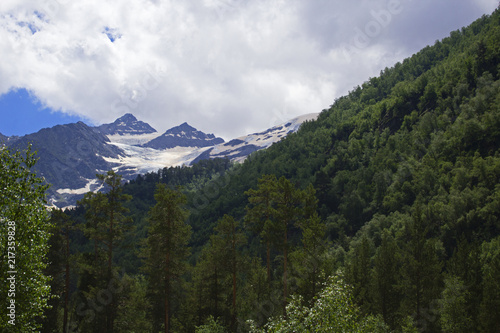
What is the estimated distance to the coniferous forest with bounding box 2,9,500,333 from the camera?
3312cm

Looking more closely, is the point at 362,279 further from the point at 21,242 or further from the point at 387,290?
the point at 21,242

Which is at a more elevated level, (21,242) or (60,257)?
(21,242)

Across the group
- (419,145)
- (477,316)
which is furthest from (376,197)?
(477,316)

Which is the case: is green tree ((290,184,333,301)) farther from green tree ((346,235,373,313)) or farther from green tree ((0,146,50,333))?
green tree ((0,146,50,333))

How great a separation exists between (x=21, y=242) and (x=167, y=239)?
16.8 metres

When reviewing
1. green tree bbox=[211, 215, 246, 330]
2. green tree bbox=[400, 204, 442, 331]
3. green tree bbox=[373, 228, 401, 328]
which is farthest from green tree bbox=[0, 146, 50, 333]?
green tree bbox=[373, 228, 401, 328]

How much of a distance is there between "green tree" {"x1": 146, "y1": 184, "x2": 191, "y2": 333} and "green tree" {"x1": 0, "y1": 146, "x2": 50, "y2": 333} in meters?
15.0

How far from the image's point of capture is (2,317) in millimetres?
14836

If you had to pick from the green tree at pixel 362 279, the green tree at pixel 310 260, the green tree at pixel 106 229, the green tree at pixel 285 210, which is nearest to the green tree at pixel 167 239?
the green tree at pixel 106 229

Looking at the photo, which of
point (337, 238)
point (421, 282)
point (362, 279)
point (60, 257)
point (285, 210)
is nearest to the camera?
point (285, 210)

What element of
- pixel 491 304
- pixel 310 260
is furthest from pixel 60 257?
pixel 491 304

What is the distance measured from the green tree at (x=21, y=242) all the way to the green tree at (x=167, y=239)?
15.0 metres

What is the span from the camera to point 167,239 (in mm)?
32156

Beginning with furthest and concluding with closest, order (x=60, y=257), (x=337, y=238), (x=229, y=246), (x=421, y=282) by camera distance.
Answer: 1. (x=337, y=238)
2. (x=421, y=282)
3. (x=229, y=246)
4. (x=60, y=257)
